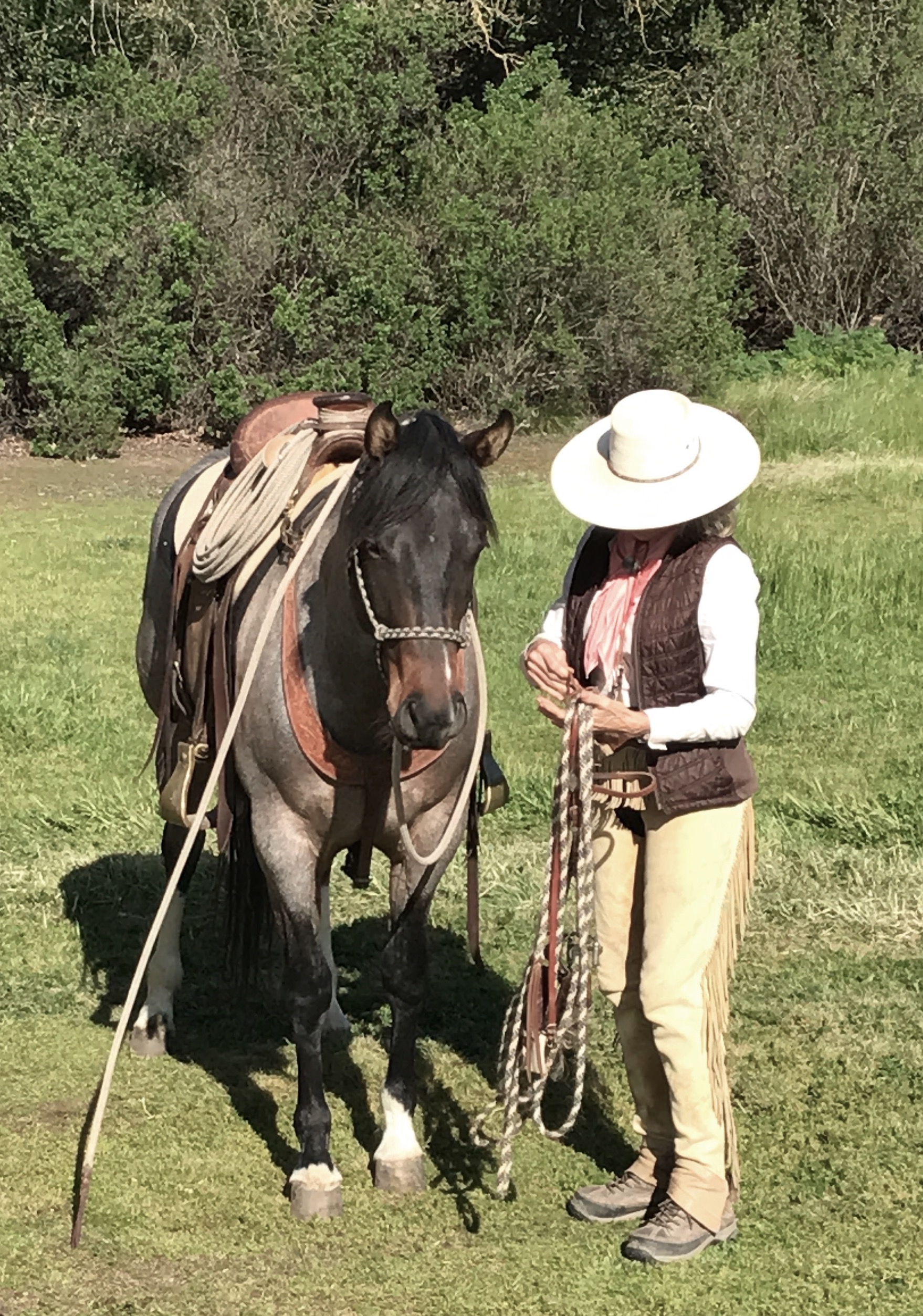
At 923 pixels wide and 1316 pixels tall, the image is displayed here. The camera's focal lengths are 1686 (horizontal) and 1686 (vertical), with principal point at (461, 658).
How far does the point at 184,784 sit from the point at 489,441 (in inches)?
54.1

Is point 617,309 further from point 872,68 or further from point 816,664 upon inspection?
point 816,664

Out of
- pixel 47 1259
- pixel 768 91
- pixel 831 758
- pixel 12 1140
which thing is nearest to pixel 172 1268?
pixel 47 1259

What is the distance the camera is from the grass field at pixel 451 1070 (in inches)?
142

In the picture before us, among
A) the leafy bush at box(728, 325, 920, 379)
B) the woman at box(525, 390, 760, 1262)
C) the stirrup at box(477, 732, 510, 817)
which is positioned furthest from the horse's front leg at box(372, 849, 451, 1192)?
the leafy bush at box(728, 325, 920, 379)

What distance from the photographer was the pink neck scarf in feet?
11.9

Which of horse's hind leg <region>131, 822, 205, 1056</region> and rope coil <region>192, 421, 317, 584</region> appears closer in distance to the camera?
rope coil <region>192, 421, 317, 584</region>

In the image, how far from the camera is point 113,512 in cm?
1497

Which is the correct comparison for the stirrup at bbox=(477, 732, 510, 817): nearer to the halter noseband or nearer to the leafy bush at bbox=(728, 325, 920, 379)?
the halter noseband

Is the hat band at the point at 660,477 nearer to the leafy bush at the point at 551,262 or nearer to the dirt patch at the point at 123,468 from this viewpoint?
the dirt patch at the point at 123,468

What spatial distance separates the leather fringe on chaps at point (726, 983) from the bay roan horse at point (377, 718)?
72cm

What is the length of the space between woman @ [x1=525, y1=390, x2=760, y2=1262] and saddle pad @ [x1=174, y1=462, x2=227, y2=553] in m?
1.50

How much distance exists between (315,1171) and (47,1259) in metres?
0.63

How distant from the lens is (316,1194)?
12.8 ft

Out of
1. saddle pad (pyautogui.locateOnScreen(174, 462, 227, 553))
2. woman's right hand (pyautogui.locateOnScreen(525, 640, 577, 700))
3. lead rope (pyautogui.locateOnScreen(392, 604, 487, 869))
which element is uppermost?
woman's right hand (pyautogui.locateOnScreen(525, 640, 577, 700))
